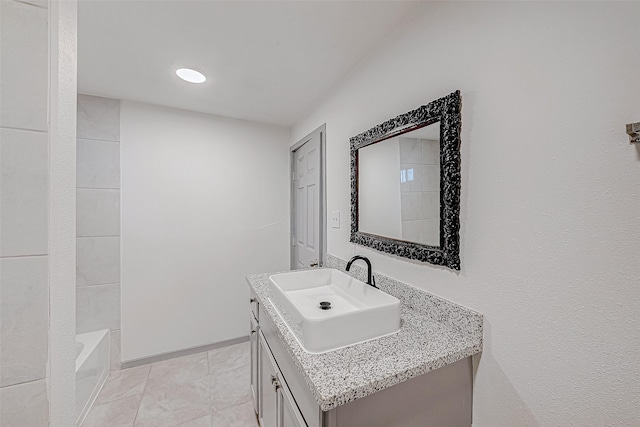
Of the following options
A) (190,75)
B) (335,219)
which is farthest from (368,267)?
Answer: (190,75)

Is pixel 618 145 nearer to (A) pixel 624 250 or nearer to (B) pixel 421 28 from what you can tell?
(A) pixel 624 250

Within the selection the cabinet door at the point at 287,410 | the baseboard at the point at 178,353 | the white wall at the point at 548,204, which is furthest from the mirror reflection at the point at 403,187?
the baseboard at the point at 178,353

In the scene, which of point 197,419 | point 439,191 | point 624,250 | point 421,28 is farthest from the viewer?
point 197,419

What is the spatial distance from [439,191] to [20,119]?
4.27 feet

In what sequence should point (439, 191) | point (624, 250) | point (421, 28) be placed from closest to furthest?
point (624, 250)
point (439, 191)
point (421, 28)

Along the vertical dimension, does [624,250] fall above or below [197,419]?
above

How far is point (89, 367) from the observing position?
5.65ft

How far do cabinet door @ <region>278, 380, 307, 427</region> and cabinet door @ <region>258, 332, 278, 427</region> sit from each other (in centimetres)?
6

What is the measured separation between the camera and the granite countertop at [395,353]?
679 mm

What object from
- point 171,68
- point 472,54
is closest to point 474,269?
point 472,54

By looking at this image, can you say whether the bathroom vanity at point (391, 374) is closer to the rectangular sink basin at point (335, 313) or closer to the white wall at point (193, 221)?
the rectangular sink basin at point (335, 313)

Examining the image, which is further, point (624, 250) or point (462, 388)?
point (462, 388)

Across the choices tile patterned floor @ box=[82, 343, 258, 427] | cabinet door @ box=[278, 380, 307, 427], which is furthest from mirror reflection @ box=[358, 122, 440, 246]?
tile patterned floor @ box=[82, 343, 258, 427]

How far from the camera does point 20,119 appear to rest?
1.98 ft
